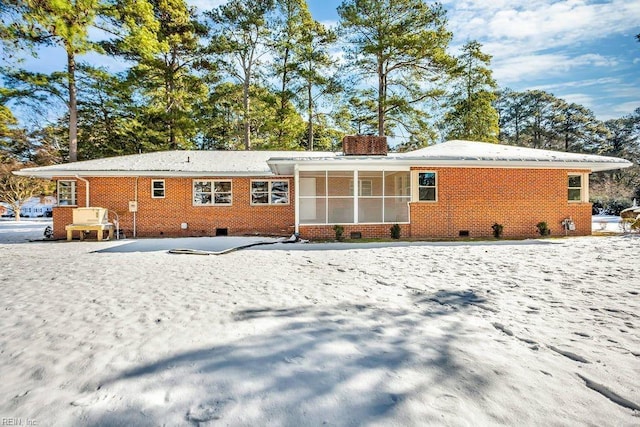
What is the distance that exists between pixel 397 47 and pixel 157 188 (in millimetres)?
16318

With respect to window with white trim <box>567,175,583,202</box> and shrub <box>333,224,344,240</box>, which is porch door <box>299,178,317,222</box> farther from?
window with white trim <box>567,175,583,202</box>

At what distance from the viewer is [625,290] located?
14.6 ft

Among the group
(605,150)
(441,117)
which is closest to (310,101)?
(441,117)

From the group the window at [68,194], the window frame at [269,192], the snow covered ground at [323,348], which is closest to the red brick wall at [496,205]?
the window frame at [269,192]

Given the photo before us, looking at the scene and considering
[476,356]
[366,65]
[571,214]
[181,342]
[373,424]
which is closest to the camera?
[373,424]

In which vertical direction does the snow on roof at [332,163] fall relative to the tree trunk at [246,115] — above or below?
below

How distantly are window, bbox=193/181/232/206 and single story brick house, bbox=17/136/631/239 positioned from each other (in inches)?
1.7

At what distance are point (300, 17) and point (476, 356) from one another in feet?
81.3

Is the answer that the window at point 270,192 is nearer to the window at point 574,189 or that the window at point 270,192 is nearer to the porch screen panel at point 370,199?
the porch screen panel at point 370,199

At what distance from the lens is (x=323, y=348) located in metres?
2.81

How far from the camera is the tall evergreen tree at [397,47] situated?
19.3 metres

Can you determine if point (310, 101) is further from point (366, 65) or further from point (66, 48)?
point (66, 48)

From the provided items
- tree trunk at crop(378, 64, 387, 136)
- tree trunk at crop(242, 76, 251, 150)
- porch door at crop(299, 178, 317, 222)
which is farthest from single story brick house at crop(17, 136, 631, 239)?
tree trunk at crop(378, 64, 387, 136)

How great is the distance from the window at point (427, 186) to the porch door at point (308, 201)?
487cm
